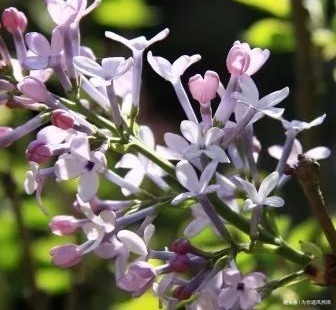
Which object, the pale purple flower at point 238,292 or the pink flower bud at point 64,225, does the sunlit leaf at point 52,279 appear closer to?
the pink flower bud at point 64,225

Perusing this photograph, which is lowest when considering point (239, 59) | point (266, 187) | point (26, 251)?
point (26, 251)

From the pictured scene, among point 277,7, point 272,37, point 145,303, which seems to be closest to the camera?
point 145,303

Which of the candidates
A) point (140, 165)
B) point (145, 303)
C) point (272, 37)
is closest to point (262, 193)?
point (140, 165)

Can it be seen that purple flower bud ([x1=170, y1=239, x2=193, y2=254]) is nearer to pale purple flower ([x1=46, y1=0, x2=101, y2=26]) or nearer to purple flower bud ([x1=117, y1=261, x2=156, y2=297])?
purple flower bud ([x1=117, y1=261, x2=156, y2=297])

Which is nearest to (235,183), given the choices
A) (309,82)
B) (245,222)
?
(245,222)

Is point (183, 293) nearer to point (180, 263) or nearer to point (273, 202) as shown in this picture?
point (180, 263)

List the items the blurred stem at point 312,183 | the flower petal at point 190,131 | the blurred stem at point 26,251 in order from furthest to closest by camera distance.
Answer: the blurred stem at point 26,251, the flower petal at point 190,131, the blurred stem at point 312,183

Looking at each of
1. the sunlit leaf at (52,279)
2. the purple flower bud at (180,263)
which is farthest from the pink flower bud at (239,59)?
the sunlit leaf at (52,279)

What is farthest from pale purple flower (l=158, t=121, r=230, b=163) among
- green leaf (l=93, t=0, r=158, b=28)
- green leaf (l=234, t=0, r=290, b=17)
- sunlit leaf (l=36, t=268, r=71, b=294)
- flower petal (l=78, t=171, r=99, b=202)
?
green leaf (l=93, t=0, r=158, b=28)
